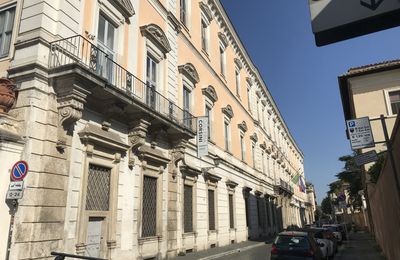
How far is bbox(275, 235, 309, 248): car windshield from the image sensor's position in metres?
11.3

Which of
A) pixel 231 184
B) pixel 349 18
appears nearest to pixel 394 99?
pixel 231 184

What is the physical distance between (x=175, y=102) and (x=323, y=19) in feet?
46.6

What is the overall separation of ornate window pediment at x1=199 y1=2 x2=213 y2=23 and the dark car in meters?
16.1

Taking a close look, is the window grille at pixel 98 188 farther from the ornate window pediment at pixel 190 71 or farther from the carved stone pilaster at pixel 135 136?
the ornate window pediment at pixel 190 71

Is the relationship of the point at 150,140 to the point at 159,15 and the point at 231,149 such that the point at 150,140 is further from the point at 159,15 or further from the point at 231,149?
the point at 231,149

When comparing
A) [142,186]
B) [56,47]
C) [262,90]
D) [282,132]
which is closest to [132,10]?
[56,47]

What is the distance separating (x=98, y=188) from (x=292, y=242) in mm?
6424

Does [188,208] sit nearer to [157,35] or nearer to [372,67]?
[157,35]

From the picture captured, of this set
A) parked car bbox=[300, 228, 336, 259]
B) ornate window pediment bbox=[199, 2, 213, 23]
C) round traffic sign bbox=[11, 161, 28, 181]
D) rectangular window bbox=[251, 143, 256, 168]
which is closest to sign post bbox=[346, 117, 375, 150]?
round traffic sign bbox=[11, 161, 28, 181]

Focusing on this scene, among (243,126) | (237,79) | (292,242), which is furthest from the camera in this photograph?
(237,79)

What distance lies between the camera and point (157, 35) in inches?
614

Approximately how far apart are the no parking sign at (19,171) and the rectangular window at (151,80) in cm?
658

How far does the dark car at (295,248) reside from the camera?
1109 centimetres

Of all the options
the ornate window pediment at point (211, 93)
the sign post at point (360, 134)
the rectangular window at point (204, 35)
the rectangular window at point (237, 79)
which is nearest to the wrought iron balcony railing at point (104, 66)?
the ornate window pediment at point (211, 93)
